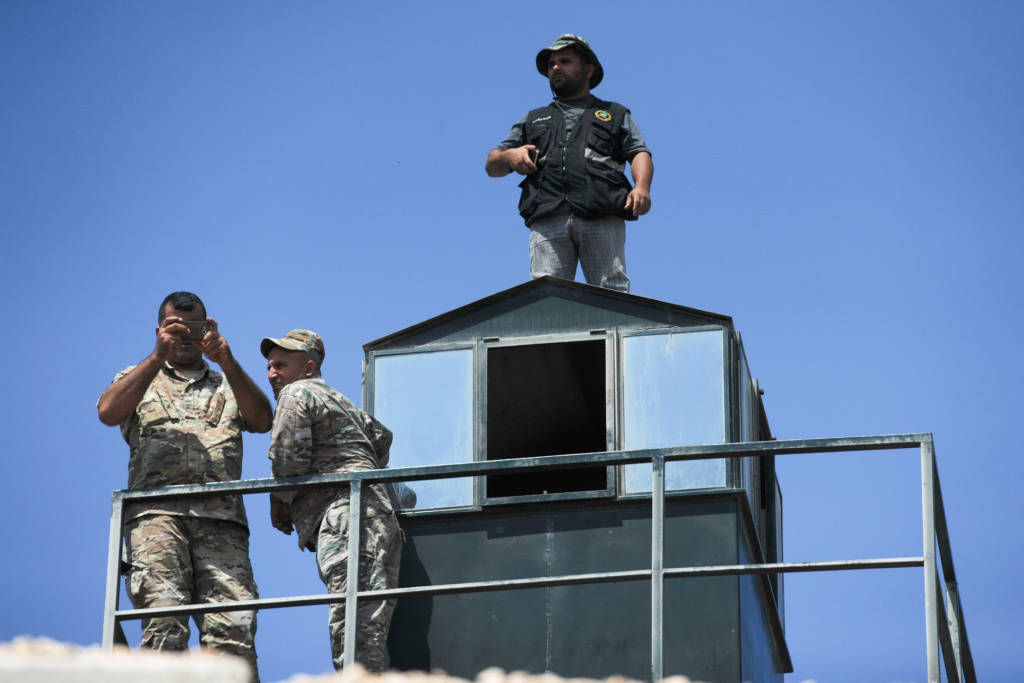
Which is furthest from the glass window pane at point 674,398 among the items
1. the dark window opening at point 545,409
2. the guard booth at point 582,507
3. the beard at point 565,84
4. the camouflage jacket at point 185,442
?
the beard at point 565,84

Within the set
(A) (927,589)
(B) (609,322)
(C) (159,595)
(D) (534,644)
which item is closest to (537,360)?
(B) (609,322)

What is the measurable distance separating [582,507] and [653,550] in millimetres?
2428

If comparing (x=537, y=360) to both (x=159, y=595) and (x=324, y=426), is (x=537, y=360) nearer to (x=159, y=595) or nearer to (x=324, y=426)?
(x=324, y=426)

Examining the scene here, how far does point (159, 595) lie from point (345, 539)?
1.05m

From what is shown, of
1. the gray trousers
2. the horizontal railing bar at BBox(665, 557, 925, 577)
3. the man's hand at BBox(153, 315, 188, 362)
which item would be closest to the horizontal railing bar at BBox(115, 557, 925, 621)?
the horizontal railing bar at BBox(665, 557, 925, 577)

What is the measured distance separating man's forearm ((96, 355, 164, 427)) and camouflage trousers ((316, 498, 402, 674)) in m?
1.27

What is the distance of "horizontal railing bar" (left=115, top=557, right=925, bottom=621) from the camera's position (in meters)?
9.41

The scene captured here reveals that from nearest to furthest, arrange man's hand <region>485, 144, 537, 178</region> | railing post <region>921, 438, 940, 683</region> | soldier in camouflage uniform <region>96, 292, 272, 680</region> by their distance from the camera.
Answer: railing post <region>921, 438, 940, 683</region> < soldier in camouflage uniform <region>96, 292, 272, 680</region> < man's hand <region>485, 144, 537, 178</region>

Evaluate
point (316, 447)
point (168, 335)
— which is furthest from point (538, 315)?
point (168, 335)

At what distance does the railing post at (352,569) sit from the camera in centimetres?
998

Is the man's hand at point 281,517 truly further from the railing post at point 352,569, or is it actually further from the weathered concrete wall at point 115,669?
the weathered concrete wall at point 115,669

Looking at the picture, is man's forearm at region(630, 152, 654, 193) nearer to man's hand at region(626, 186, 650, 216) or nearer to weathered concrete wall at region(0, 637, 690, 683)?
man's hand at region(626, 186, 650, 216)

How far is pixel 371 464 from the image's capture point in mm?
11297

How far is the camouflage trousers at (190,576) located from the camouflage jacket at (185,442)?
0.09 meters
